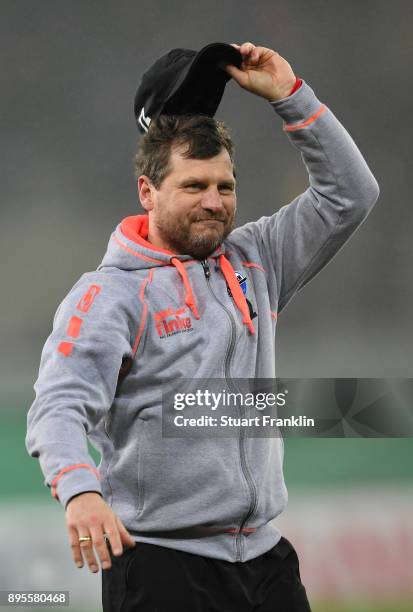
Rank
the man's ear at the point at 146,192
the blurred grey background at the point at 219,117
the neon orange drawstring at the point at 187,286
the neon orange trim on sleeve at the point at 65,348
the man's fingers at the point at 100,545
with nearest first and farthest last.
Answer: the man's fingers at the point at 100,545, the neon orange trim on sleeve at the point at 65,348, the neon orange drawstring at the point at 187,286, the man's ear at the point at 146,192, the blurred grey background at the point at 219,117

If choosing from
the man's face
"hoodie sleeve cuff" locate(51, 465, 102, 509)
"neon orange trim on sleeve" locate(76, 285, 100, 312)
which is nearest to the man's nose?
the man's face

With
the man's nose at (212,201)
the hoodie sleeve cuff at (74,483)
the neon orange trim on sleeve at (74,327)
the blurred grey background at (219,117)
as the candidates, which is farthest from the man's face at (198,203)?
the blurred grey background at (219,117)

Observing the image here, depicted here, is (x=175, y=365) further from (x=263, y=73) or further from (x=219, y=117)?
(x=219, y=117)

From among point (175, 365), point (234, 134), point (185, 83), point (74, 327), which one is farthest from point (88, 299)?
point (234, 134)

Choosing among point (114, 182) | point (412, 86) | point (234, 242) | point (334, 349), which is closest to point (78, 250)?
point (114, 182)

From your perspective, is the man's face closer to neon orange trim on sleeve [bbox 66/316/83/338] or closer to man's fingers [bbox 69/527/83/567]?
neon orange trim on sleeve [bbox 66/316/83/338]

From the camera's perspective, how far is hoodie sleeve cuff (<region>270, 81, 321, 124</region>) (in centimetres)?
150

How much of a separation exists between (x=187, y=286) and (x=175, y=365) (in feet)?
0.41

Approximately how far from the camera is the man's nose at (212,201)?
1478 mm

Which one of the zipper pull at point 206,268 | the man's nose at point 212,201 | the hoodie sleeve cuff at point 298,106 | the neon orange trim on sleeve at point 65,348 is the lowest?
the neon orange trim on sleeve at point 65,348

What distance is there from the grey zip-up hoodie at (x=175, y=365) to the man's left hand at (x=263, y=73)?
0.08 feet

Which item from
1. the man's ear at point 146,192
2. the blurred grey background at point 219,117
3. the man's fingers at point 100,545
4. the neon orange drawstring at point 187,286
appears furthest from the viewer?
the blurred grey background at point 219,117

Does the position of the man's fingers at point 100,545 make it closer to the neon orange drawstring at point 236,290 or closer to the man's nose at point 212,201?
the neon orange drawstring at point 236,290

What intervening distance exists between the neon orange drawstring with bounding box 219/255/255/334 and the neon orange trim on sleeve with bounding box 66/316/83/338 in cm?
24
